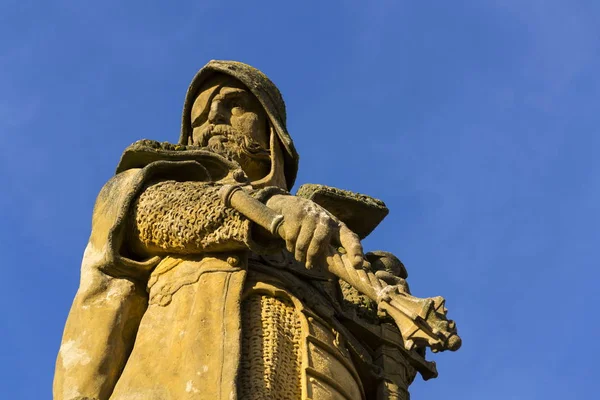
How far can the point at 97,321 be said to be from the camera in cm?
990

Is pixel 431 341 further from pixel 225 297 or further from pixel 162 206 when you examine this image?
pixel 162 206

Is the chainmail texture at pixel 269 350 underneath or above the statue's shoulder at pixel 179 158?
underneath

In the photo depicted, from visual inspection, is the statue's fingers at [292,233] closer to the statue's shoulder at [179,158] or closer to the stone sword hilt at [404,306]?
the stone sword hilt at [404,306]

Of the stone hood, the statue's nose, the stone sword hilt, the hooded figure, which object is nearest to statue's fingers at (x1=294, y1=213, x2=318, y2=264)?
the stone sword hilt

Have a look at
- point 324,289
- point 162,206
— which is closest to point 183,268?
point 162,206

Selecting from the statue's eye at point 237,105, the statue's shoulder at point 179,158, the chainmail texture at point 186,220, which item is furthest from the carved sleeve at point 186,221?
the statue's eye at point 237,105

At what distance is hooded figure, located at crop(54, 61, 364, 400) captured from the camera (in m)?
9.19

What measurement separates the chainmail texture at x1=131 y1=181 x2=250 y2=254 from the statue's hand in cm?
44

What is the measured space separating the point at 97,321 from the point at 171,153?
141 centimetres

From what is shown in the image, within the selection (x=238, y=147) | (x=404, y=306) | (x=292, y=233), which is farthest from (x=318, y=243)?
(x=238, y=147)

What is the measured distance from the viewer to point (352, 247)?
898 centimetres

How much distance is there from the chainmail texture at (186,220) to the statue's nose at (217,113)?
1181 mm

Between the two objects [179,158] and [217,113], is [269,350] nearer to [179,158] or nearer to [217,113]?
[179,158]

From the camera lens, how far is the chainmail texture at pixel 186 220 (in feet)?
31.2
